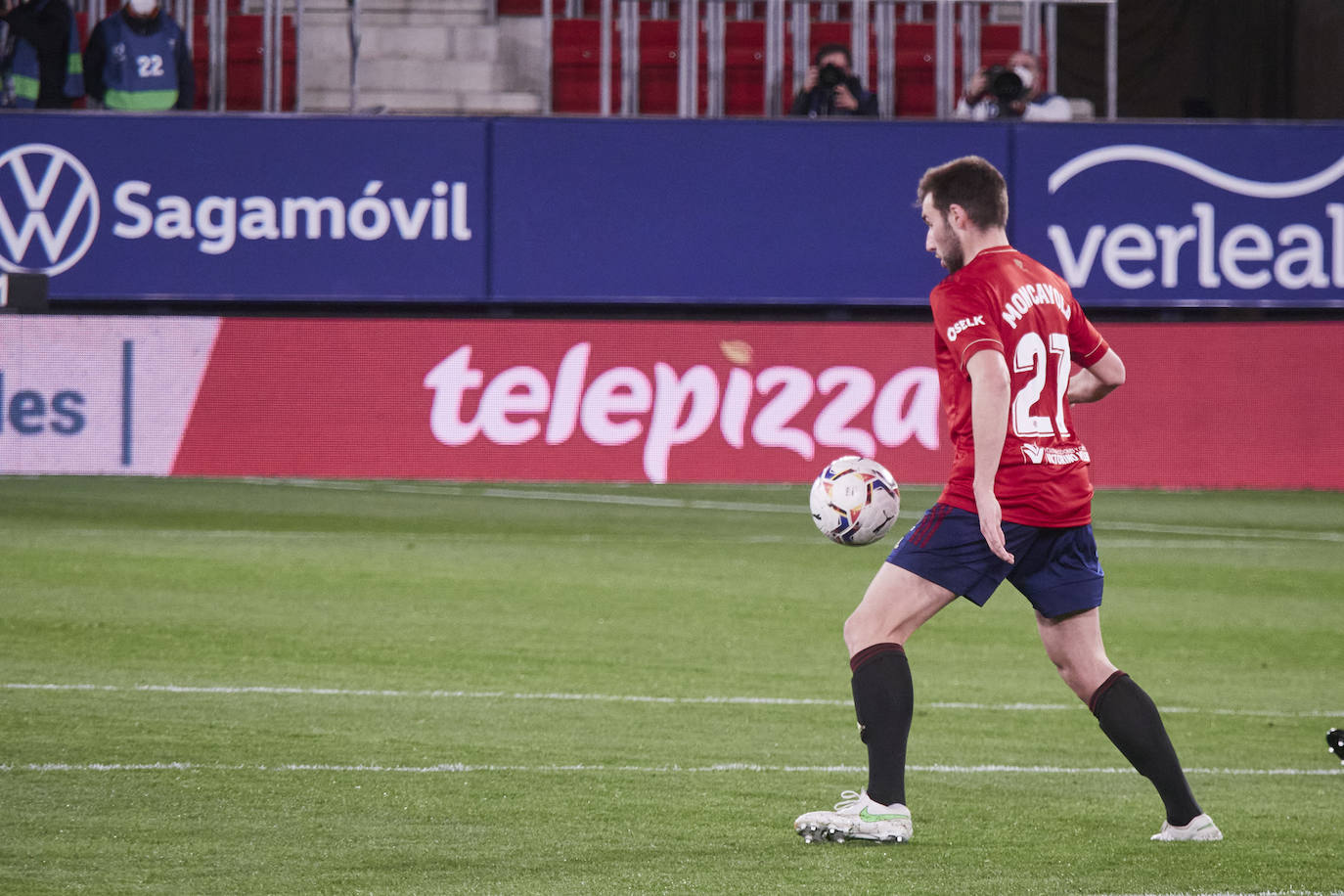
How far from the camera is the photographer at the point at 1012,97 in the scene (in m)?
19.2

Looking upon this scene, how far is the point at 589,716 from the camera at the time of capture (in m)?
7.36

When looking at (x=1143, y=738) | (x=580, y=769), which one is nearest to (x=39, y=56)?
(x=580, y=769)

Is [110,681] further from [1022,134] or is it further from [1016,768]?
[1022,134]

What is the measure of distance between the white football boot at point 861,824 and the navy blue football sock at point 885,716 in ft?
0.11

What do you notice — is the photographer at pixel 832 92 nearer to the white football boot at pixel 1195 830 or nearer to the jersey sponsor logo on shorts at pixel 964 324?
the jersey sponsor logo on shorts at pixel 964 324

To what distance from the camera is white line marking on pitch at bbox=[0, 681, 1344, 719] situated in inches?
299

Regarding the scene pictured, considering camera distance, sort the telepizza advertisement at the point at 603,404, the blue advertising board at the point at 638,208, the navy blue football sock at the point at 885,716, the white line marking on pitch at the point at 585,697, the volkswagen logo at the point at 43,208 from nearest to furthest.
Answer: the navy blue football sock at the point at 885,716
the white line marking on pitch at the point at 585,697
the telepizza advertisement at the point at 603,404
the volkswagen logo at the point at 43,208
the blue advertising board at the point at 638,208

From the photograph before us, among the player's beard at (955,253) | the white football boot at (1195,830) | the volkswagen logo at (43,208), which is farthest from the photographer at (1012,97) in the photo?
the white football boot at (1195,830)

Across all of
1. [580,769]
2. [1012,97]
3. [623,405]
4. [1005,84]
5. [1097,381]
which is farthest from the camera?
[1012,97]

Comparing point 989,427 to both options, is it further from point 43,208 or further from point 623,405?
point 43,208

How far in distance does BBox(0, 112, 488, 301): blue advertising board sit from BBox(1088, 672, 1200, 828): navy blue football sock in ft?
47.8

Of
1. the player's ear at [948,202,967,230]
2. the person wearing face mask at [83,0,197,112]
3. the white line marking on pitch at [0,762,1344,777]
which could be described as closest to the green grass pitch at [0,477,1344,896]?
the white line marking on pitch at [0,762,1344,777]

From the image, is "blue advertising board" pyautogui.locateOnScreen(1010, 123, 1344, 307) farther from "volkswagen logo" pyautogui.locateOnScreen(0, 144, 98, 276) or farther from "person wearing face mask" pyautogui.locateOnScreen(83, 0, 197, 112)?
"volkswagen logo" pyautogui.locateOnScreen(0, 144, 98, 276)

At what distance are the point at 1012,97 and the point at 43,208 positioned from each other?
995 centimetres
